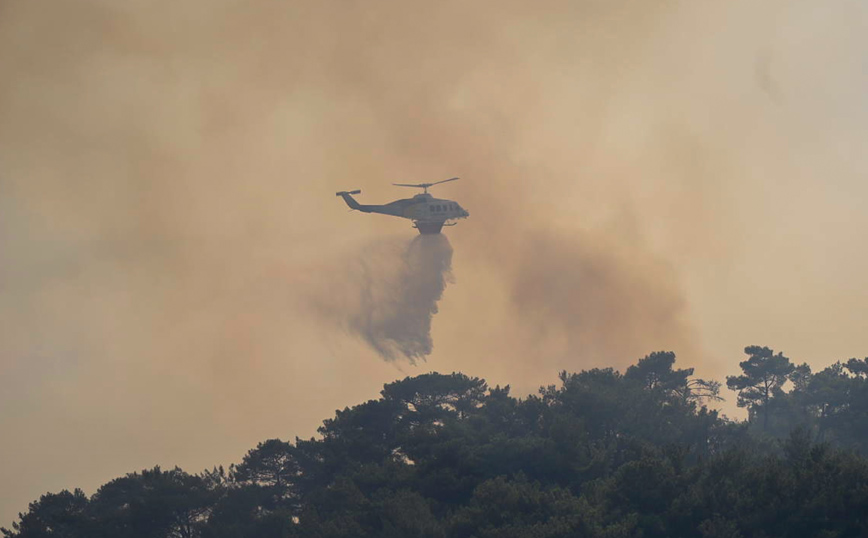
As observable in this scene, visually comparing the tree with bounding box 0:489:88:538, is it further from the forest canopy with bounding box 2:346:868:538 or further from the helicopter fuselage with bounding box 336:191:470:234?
the helicopter fuselage with bounding box 336:191:470:234

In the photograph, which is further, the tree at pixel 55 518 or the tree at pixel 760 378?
the tree at pixel 760 378

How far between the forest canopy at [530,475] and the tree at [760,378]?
4.02 metres

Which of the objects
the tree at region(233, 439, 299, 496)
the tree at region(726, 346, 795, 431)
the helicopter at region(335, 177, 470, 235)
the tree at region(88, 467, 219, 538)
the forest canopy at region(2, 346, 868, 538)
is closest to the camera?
the forest canopy at region(2, 346, 868, 538)

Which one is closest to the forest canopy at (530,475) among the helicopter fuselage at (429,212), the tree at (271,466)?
the tree at (271,466)

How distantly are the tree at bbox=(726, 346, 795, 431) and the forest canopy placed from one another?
158 inches

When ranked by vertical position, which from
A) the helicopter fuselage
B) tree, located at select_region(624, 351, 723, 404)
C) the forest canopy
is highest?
the helicopter fuselage

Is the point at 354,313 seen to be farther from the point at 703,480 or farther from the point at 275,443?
the point at 703,480

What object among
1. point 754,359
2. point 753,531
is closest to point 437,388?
point 754,359

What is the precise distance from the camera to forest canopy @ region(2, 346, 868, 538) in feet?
285

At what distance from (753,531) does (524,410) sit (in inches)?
1708

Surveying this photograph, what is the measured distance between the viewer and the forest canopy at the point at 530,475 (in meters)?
87.0

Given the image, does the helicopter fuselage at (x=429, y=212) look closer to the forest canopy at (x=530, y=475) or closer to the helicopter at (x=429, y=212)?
the helicopter at (x=429, y=212)

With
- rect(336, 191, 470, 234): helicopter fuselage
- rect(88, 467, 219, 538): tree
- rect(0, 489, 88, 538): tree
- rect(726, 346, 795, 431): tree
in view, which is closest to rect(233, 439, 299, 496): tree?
rect(88, 467, 219, 538): tree

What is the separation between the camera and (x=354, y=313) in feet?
526
